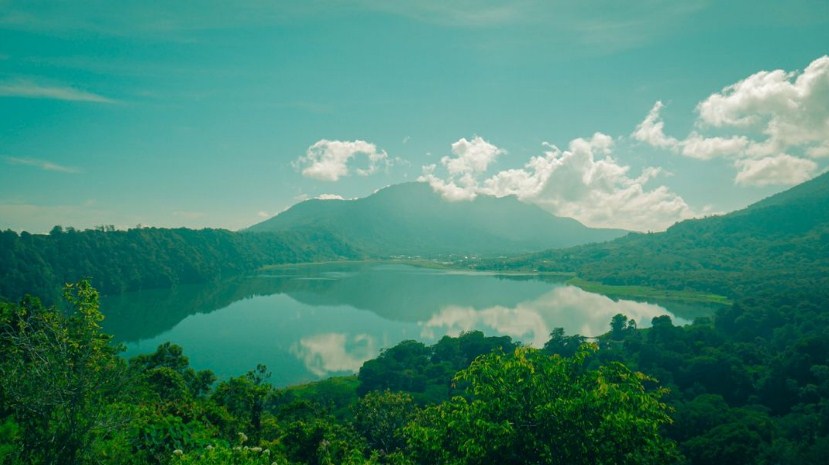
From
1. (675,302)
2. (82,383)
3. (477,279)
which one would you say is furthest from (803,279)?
(82,383)

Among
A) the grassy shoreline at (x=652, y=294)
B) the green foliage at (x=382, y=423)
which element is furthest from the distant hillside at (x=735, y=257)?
the green foliage at (x=382, y=423)

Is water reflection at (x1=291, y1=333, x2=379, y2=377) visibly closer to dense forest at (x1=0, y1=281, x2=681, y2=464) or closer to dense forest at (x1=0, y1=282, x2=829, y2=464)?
dense forest at (x1=0, y1=282, x2=829, y2=464)

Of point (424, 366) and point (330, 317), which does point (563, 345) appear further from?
point (330, 317)

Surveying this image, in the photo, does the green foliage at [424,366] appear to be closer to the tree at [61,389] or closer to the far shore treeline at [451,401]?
the far shore treeline at [451,401]

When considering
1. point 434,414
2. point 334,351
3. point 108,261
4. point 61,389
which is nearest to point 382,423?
point 434,414

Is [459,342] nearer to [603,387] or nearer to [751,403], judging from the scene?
[751,403]

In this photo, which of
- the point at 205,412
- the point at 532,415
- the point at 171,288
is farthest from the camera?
the point at 171,288
